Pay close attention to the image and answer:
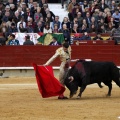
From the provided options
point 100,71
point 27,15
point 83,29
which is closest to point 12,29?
point 27,15

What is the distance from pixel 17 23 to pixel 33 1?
7.92 feet

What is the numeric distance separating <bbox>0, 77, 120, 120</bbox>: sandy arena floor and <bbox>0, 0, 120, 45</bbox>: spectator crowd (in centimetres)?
458

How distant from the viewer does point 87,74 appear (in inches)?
526

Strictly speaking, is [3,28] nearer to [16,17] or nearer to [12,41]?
[12,41]

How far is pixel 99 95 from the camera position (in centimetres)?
1433

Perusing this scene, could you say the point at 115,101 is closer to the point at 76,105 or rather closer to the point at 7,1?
the point at 76,105

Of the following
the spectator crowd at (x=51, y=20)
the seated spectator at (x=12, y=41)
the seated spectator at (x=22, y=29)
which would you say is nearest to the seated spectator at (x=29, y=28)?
the spectator crowd at (x=51, y=20)

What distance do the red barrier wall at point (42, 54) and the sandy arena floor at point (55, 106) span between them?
13.7ft

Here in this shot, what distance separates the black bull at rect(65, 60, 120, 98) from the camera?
524 inches

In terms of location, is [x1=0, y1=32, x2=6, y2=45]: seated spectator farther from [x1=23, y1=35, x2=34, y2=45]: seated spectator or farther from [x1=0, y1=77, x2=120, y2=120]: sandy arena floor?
[x1=0, y1=77, x2=120, y2=120]: sandy arena floor

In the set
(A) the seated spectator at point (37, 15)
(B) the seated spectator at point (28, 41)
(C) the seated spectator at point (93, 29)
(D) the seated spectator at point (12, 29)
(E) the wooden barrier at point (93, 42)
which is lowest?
(E) the wooden barrier at point (93, 42)

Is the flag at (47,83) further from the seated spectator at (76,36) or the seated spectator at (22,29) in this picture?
the seated spectator at (76,36)

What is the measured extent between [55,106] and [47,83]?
166cm

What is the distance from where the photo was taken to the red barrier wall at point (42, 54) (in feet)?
66.4
